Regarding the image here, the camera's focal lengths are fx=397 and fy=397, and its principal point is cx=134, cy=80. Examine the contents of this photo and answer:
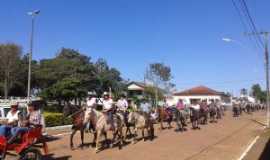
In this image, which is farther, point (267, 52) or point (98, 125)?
point (267, 52)

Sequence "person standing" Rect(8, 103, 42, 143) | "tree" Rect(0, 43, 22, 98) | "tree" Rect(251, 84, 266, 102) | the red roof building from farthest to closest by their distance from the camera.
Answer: "tree" Rect(251, 84, 266, 102)
the red roof building
"tree" Rect(0, 43, 22, 98)
"person standing" Rect(8, 103, 42, 143)

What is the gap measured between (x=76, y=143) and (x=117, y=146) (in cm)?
235

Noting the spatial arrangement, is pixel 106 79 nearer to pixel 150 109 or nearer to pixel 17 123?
pixel 150 109

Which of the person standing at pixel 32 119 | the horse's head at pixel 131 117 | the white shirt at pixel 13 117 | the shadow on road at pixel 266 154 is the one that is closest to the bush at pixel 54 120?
the horse's head at pixel 131 117

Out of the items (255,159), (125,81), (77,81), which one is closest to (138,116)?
(255,159)

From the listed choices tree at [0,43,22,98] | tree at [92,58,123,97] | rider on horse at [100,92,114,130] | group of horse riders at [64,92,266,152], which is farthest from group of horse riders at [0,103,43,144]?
tree at [92,58,123,97]

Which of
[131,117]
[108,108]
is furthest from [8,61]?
[108,108]

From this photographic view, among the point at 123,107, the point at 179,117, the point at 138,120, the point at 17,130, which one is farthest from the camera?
the point at 179,117

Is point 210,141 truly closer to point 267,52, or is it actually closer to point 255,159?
point 255,159

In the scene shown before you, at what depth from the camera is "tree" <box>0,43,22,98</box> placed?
182 ft

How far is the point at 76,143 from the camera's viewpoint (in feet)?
66.6

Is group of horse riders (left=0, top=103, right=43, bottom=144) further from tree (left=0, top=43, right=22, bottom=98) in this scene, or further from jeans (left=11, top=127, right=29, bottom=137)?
tree (left=0, top=43, right=22, bottom=98)

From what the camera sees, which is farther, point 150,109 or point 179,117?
point 179,117

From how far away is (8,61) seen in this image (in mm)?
56312
